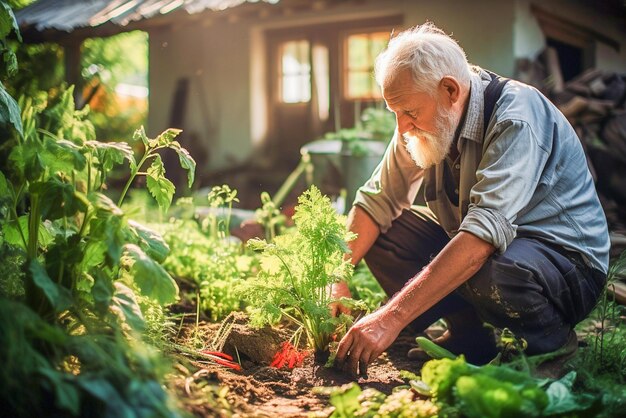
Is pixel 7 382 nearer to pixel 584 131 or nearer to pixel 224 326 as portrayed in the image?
pixel 224 326

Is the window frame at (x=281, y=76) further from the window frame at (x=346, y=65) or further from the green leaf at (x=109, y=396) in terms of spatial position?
the green leaf at (x=109, y=396)

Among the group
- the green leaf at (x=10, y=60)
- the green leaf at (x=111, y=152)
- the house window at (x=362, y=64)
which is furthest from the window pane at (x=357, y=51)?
the green leaf at (x=111, y=152)

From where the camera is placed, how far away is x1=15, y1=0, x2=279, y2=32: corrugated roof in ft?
28.5

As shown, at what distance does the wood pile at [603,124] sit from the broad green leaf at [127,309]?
5.49m

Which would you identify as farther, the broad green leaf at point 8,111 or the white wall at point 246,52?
the white wall at point 246,52

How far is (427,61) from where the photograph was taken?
3271 mm

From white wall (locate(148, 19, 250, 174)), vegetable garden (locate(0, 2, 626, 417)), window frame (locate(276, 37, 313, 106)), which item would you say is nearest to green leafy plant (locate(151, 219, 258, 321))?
vegetable garden (locate(0, 2, 626, 417))

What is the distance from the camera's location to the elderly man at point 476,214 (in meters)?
3.00

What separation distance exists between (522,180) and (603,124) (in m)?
4.94

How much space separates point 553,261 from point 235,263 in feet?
6.06

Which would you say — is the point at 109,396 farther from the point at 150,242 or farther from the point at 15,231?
the point at 15,231

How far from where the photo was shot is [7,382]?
2020mm

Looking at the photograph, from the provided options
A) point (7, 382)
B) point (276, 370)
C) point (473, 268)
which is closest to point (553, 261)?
point (473, 268)

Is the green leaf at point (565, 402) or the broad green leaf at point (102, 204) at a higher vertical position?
the broad green leaf at point (102, 204)
